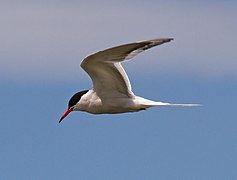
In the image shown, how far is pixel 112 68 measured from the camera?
1509 centimetres

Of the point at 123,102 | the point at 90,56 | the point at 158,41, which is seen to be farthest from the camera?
the point at 123,102

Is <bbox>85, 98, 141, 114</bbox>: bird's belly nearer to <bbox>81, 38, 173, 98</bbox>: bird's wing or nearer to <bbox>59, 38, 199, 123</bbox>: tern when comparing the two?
A: <bbox>59, 38, 199, 123</bbox>: tern

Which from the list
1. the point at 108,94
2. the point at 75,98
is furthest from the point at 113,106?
the point at 75,98

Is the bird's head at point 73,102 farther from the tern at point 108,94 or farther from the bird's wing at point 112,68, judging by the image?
the bird's wing at point 112,68

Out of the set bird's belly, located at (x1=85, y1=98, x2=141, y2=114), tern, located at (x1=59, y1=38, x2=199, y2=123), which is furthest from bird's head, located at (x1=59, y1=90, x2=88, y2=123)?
bird's belly, located at (x1=85, y1=98, x2=141, y2=114)

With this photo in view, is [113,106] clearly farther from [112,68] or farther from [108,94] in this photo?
[112,68]

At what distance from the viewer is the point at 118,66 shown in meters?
15.2

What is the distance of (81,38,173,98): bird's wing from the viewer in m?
13.7

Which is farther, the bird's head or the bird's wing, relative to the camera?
the bird's head

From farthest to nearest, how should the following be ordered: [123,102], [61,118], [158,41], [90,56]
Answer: [61,118]
[123,102]
[90,56]
[158,41]

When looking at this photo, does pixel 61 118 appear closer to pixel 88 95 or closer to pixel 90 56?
pixel 88 95

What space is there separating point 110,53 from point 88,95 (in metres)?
1.82

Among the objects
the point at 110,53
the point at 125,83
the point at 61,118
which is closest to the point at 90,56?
the point at 110,53

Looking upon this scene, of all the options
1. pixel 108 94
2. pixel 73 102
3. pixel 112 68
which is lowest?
pixel 73 102
